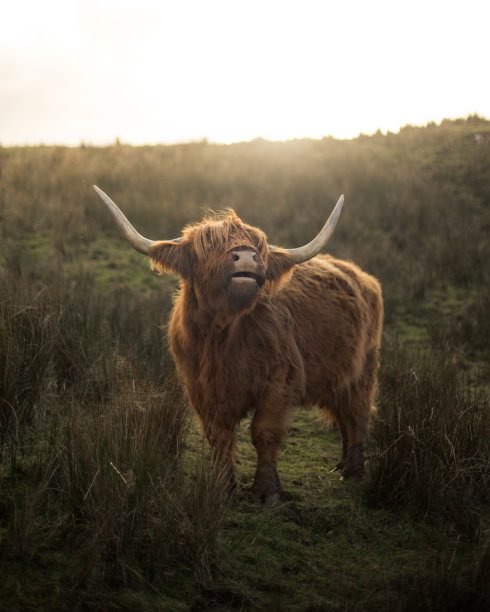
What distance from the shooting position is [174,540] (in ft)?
7.03

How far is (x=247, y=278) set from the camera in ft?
8.74

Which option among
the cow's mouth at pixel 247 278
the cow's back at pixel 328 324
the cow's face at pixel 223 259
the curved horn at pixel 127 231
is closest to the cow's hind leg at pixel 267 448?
the cow's back at pixel 328 324

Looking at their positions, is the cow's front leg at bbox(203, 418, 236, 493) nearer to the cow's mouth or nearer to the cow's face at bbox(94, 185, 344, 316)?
the cow's face at bbox(94, 185, 344, 316)

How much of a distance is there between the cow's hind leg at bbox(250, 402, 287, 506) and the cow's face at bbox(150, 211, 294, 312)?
24.9 inches

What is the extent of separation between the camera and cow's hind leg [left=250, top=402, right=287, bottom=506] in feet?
9.55

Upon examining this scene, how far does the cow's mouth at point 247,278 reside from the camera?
2.65m

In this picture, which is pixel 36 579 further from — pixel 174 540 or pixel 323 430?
pixel 323 430

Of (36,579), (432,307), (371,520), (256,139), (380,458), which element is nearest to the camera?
(36,579)

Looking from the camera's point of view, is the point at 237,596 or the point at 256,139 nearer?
the point at 237,596

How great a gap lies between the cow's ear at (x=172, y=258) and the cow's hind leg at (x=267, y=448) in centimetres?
89

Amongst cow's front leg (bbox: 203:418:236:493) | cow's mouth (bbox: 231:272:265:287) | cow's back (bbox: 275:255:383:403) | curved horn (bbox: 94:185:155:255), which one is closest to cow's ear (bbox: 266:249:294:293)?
cow's back (bbox: 275:255:383:403)

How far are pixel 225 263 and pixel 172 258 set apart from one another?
0.39 meters

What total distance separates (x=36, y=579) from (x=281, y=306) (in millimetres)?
1904

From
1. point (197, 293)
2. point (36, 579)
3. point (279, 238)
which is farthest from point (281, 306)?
point (279, 238)
